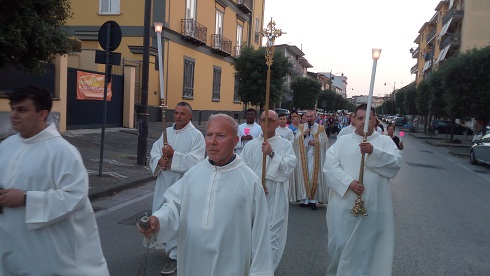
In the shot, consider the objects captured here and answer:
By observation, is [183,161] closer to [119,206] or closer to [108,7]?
[119,206]

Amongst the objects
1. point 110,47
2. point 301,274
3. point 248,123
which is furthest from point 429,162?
point 301,274

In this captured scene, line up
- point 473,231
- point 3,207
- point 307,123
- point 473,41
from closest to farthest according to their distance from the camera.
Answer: point 3,207, point 473,231, point 307,123, point 473,41

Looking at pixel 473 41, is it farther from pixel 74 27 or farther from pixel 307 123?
pixel 307 123

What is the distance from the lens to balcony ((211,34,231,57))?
32281 mm

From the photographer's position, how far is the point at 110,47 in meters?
10.4

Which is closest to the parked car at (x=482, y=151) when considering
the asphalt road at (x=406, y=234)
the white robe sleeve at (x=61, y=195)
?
the asphalt road at (x=406, y=234)

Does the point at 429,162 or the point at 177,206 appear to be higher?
the point at 177,206

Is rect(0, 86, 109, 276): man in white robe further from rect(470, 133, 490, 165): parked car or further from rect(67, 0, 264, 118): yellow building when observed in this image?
rect(470, 133, 490, 165): parked car

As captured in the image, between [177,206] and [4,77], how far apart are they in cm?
1305

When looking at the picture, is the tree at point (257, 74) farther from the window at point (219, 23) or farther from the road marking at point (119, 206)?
the road marking at point (119, 206)

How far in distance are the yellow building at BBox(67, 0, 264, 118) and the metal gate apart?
1.56 m

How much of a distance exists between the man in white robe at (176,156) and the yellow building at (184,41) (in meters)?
16.4

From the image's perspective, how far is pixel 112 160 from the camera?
1309cm

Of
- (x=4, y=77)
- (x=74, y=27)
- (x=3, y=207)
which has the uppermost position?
(x=74, y=27)
